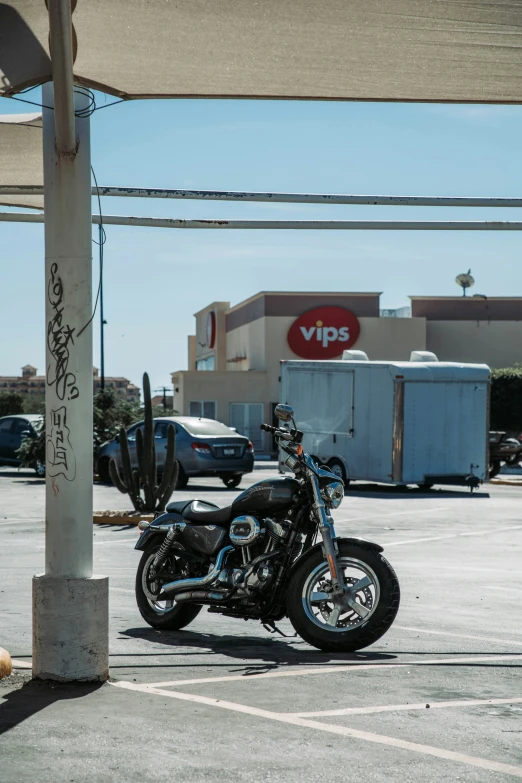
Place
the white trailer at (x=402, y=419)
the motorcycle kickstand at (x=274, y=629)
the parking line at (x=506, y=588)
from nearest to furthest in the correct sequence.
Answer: the motorcycle kickstand at (x=274, y=629) < the parking line at (x=506, y=588) < the white trailer at (x=402, y=419)

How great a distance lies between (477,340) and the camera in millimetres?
53656

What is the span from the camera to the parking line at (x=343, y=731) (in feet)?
16.4

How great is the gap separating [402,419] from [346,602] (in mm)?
17425

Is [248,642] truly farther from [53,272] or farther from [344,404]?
[344,404]

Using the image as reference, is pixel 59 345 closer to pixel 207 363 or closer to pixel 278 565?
pixel 278 565

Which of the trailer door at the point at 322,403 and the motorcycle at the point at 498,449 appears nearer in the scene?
the trailer door at the point at 322,403

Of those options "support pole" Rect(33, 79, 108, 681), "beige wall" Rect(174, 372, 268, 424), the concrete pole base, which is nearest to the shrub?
"beige wall" Rect(174, 372, 268, 424)

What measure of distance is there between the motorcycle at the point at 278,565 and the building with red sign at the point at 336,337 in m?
42.8

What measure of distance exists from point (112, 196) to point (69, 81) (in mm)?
3318

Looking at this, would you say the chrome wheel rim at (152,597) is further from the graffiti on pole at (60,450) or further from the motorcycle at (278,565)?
the graffiti on pole at (60,450)

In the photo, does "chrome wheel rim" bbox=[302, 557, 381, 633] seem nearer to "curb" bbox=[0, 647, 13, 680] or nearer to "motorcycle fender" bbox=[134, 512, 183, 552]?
"motorcycle fender" bbox=[134, 512, 183, 552]

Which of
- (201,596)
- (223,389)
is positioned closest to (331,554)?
(201,596)

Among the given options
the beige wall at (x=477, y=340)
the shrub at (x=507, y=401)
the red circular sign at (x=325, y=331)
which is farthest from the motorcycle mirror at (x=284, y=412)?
the beige wall at (x=477, y=340)

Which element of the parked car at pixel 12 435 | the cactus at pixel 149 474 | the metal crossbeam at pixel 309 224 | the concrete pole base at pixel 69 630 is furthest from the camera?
the parked car at pixel 12 435
